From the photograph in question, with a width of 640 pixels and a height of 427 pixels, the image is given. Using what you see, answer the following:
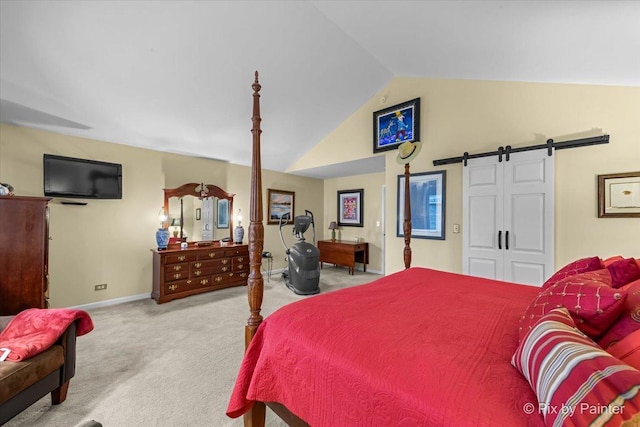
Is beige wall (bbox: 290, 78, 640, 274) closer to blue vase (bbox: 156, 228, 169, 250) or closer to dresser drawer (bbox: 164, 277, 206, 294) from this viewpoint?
dresser drawer (bbox: 164, 277, 206, 294)

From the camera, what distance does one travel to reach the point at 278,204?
6.04 m

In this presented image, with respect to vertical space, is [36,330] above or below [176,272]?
above

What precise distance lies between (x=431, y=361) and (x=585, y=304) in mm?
597

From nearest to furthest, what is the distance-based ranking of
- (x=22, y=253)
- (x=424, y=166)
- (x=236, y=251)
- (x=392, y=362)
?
(x=392, y=362) < (x=22, y=253) < (x=424, y=166) < (x=236, y=251)

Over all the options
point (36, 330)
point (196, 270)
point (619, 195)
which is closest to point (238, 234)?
point (196, 270)

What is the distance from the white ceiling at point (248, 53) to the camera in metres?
2.02

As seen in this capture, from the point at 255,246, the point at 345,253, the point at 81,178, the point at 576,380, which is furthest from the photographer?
the point at 345,253

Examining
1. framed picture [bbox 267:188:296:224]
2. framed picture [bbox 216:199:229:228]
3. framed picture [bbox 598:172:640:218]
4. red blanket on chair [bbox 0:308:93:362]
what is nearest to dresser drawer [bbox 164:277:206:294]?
framed picture [bbox 216:199:229:228]

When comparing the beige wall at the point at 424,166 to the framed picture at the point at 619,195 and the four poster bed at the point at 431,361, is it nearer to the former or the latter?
the framed picture at the point at 619,195

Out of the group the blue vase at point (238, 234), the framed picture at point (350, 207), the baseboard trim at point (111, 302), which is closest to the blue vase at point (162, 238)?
the baseboard trim at point (111, 302)

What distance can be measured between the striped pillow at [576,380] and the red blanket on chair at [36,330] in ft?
8.20

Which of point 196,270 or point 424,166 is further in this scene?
point 196,270

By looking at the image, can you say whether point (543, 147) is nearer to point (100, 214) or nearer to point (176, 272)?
point (176, 272)

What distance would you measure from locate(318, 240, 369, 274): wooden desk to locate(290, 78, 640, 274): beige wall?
5.00 feet
